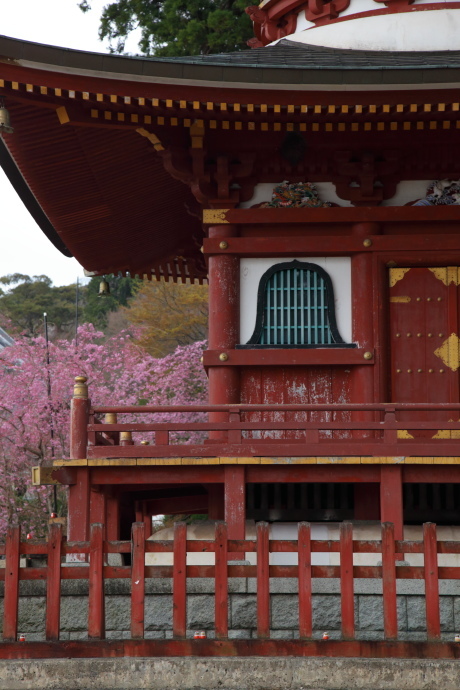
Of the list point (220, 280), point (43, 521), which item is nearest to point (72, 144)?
point (220, 280)

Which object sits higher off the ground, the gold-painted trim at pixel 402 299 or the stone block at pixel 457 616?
the gold-painted trim at pixel 402 299

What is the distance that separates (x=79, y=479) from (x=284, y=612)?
2876mm

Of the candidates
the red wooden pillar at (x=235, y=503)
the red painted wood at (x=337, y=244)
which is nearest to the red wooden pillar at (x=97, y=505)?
the red wooden pillar at (x=235, y=503)

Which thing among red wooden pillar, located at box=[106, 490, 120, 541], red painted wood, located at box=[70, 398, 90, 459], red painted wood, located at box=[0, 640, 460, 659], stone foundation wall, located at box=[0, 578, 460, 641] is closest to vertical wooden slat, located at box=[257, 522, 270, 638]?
red painted wood, located at box=[0, 640, 460, 659]

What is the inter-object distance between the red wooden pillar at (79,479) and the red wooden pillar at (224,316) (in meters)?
1.86

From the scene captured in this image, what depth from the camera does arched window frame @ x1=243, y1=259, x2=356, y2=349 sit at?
13.4 metres

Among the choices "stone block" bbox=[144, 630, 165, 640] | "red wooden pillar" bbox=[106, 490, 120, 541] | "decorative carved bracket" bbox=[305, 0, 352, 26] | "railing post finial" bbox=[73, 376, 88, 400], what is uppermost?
"decorative carved bracket" bbox=[305, 0, 352, 26]

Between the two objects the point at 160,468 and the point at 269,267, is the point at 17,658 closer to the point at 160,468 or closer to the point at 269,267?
the point at 160,468

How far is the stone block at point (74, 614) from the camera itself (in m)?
10.4

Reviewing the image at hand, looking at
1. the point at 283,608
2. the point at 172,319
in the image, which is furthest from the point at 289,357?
the point at 172,319

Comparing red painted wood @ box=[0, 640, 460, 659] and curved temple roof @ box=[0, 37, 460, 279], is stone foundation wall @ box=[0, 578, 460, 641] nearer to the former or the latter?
red painted wood @ box=[0, 640, 460, 659]

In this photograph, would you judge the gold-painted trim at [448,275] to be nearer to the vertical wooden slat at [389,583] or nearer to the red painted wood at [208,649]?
the vertical wooden slat at [389,583]

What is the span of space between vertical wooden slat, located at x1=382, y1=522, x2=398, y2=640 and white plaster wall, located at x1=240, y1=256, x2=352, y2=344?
4.90 m

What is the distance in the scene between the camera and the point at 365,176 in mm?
13539
